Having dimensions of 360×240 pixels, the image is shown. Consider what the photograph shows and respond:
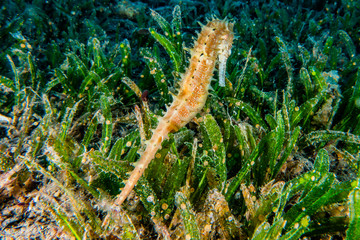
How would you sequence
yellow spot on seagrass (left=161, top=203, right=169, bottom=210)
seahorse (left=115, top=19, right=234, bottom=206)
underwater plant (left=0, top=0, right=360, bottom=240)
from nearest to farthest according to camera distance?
underwater plant (left=0, top=0, right=360, bottom=240)
yellow spot on seagrass (left=161, top=203, right=169, bottom=210)
seahorse (left=115, top=19, right=234, bottom=206)

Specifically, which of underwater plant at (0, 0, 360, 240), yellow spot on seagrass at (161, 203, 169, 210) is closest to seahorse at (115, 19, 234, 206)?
underwater plant at (0, 0, 360, 240)

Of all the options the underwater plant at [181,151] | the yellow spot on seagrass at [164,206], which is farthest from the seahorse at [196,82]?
the yellow spot on seagrass at [164,206]

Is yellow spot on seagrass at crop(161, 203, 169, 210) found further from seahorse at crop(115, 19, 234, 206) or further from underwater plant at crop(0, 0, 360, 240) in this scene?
seahorse at crop(115, 19, 234, 206)

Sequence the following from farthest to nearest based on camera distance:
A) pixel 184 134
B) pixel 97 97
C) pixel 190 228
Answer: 1. pixel 97 97
2. pixel 184 134
3. pixel 190 228

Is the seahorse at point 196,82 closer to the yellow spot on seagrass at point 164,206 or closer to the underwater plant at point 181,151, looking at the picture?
the underwater plant at point 181,151

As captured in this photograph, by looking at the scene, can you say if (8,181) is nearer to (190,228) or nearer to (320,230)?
(190,228)

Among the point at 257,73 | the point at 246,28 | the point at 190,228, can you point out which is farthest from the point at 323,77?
the point at 190,228

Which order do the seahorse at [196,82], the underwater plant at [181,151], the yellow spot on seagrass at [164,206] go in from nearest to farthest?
1. the underwater plant at [181,151]
2. the yellow spot on seagrass at [164,206]
3. the seahorse at [196,82]

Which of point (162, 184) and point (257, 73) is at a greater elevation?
point (257, 73)

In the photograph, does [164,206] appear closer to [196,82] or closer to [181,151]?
[181,151]

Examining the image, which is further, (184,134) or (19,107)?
(19,107)

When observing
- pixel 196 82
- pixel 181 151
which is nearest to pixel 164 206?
pixel 181 151
